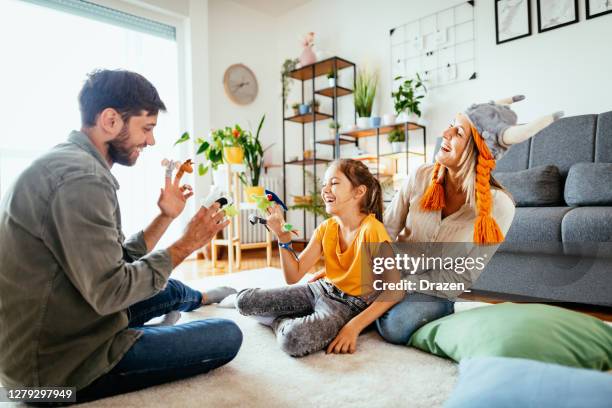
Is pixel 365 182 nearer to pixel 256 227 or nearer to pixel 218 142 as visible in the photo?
pixel 218 142

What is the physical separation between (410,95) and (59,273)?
3.33 metres

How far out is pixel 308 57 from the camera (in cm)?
446

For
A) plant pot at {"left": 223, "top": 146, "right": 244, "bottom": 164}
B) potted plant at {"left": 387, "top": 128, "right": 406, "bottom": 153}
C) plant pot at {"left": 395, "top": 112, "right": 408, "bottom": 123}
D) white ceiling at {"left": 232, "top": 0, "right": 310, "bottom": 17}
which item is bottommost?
plant pot at {"left": 223, "top": 146, "right": 244, "bottom": 164}

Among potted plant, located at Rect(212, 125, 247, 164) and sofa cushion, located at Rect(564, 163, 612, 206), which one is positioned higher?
potted plant, located at Rect(212, 125, 247, 164)

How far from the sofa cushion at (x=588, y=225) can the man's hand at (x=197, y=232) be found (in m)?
1.77

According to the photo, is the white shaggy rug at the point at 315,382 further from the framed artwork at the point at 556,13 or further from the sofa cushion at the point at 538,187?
the framed artwork at the point at 556,13

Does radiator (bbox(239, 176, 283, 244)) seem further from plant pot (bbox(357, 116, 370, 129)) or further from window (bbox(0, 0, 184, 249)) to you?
plant pot (bbox(357, 116, 370, 129))

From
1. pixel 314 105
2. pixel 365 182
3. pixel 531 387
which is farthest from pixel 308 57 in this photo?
pixel 531 387

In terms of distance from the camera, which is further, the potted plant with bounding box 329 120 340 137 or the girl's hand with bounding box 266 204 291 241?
the potted plant with bounding box 329 120 340 137

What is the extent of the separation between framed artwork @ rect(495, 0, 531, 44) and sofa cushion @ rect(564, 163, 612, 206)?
1448mm

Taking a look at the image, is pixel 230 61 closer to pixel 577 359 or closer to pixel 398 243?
pixel 398 243

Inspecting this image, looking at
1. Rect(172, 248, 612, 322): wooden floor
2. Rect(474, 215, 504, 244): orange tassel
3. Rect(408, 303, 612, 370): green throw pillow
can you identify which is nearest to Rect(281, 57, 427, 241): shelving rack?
Rect(172, 248, 612, 322): wooden floor

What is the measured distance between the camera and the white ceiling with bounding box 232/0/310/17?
4.83m

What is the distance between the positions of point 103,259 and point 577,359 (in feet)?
4.12
